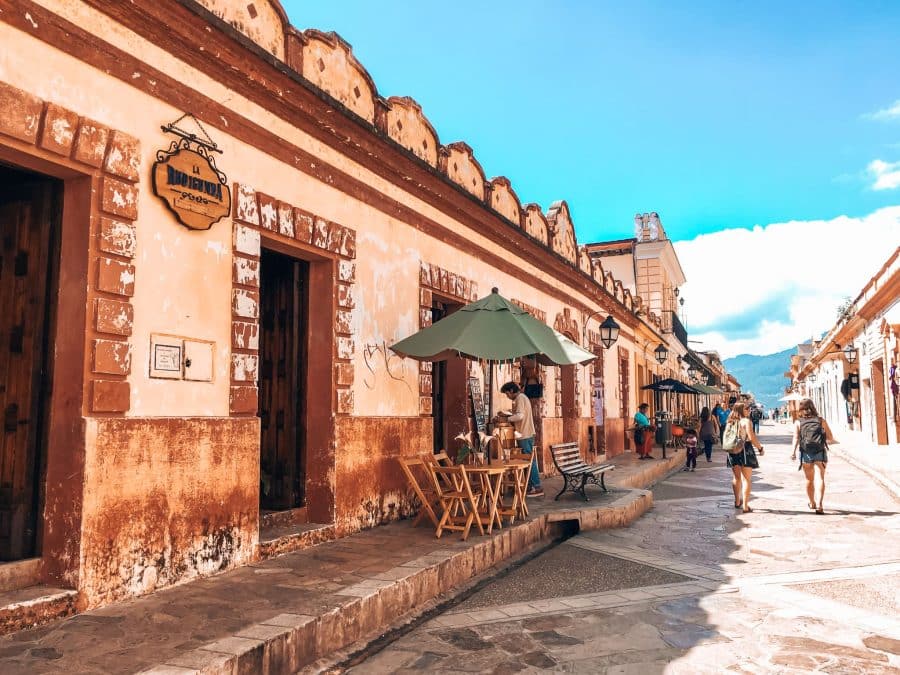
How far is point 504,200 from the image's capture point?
1141 centimetres

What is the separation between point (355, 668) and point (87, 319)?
8.57 ft

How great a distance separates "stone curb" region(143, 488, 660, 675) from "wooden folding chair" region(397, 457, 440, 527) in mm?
720

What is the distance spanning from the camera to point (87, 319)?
4.31 meters

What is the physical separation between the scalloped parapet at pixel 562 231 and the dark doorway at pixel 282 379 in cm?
775

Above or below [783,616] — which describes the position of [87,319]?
above

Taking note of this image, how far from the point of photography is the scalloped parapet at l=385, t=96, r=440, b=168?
801cm

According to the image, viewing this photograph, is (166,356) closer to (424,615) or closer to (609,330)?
(424,615)

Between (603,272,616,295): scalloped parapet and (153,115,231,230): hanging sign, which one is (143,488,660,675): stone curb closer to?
(153,115,231,230): hanging sign

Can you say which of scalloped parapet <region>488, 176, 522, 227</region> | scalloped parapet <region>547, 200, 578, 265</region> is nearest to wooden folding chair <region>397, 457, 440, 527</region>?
scalloped parapet <region>488, 176, 522, 227</region>

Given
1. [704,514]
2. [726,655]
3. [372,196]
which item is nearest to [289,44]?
[372,196]

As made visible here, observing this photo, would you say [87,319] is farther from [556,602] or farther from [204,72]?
[556,602]

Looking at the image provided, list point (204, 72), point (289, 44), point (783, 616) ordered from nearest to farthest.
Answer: point (783, 616) → point (204, 72) → point (289, 44)

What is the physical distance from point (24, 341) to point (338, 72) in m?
4.00

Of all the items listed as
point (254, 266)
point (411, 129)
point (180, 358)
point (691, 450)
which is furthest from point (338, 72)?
point (691, 450)
